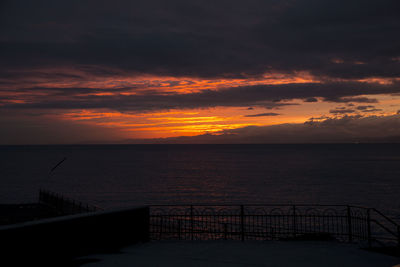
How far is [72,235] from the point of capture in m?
9.81

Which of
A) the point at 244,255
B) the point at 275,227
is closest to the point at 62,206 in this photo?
the point at 275,227

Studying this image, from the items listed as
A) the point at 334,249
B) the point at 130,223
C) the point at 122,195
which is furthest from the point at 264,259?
the point at 122,195

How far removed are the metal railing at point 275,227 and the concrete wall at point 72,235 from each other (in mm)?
1775

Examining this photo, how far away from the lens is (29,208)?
39.2 meters

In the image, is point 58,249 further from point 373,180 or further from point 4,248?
point 373,180

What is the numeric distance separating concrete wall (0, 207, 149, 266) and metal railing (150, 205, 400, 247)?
69.9 inches

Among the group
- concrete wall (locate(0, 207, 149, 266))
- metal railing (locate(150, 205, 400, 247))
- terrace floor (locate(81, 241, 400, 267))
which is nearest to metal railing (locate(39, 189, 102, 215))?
metal railing (locate(150, 205, 400, 247))

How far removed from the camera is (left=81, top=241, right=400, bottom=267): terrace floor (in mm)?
9188

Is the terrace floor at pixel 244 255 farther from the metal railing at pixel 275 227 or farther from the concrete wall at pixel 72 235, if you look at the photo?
the metal railing at pixel 275 227

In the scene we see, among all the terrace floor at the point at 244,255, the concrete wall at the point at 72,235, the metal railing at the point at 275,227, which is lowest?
the metal railing at the point at 275,227

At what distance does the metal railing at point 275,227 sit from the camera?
12977 millimetres

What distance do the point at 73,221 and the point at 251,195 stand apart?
54.0m

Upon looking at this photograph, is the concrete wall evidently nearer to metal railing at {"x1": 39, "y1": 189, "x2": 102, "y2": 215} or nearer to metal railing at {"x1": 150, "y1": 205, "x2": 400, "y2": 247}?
metal railing at {"x1": 150, "y1": 205, "x2": 400, "y2": 247}

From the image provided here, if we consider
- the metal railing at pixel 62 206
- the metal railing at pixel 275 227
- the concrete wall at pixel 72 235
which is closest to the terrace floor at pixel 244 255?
the concrete wall at pixel 72 235
